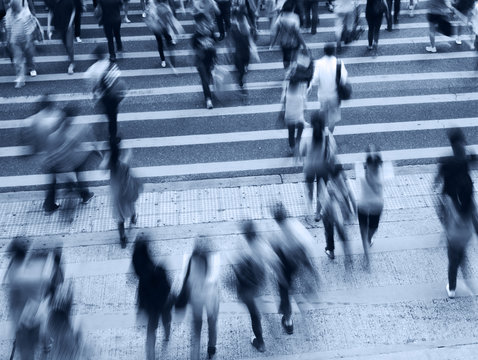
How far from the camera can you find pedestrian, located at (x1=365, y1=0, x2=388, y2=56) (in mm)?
12164

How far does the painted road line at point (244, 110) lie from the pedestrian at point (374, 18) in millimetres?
1966

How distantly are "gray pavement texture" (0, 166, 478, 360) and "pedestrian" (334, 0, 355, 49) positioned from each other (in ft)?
15.4

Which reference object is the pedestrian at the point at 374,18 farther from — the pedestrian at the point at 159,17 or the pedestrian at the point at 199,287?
the pedestrian at the point at 199,287

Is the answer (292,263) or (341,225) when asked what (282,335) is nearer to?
(292,263)

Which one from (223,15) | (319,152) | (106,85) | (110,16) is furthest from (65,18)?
(319,152)

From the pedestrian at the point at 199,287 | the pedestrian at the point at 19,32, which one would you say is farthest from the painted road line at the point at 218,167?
the pedestrian at the point at 199,287

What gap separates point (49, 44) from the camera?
45.9ft

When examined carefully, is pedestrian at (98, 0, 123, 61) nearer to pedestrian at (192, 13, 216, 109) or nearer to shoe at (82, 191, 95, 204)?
pedestrian at (192, 13, 216, 109)

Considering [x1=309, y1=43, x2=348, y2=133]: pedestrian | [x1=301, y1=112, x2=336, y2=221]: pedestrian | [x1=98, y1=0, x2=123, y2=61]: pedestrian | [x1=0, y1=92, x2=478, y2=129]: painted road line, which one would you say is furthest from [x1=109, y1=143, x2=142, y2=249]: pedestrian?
[x1=98, y1=0, x2=123, y2=61]: pedestrian

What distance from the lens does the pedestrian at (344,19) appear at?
1266 centimetres

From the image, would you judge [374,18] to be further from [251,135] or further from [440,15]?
[251,135]

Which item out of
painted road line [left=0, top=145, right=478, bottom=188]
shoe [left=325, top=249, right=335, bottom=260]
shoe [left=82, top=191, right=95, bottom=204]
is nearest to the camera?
shoe [left=325, top=249, right=335, bottom=260]

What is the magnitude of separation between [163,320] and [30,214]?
360 cm

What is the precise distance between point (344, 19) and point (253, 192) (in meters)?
5.67
